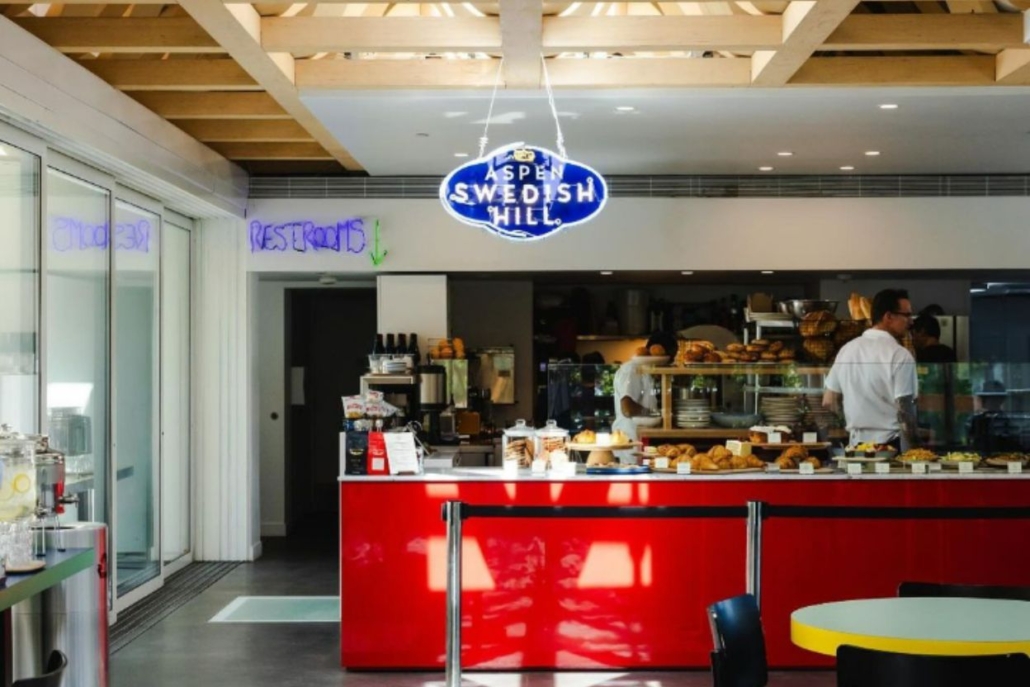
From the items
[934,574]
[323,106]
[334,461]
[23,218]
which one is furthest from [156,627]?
[334,461]

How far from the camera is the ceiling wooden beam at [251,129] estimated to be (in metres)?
8.76

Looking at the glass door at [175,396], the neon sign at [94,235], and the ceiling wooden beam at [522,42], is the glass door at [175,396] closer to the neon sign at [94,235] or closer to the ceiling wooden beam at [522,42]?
the neon sign at [94,235]

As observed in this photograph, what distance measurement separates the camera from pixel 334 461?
13.5m

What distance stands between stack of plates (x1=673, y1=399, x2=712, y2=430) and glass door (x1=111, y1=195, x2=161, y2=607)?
3.49 meters

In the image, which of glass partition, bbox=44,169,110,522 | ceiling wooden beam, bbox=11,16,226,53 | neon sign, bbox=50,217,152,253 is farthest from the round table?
neon sign, bbox=50,217,152,253

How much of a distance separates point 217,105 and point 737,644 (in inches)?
211

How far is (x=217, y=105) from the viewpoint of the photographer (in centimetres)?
809

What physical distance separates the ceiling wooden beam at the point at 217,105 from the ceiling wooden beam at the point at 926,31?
3512 millimetres

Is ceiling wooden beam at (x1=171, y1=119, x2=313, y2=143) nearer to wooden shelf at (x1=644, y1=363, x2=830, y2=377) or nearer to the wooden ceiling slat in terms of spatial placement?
the wooden ceiling slat

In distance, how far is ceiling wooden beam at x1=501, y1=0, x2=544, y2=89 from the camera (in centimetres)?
556

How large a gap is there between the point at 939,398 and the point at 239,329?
5.50 meters

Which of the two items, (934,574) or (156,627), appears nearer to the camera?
(934,574)

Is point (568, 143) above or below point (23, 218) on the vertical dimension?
above

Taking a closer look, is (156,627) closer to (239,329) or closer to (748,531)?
(239,329)
